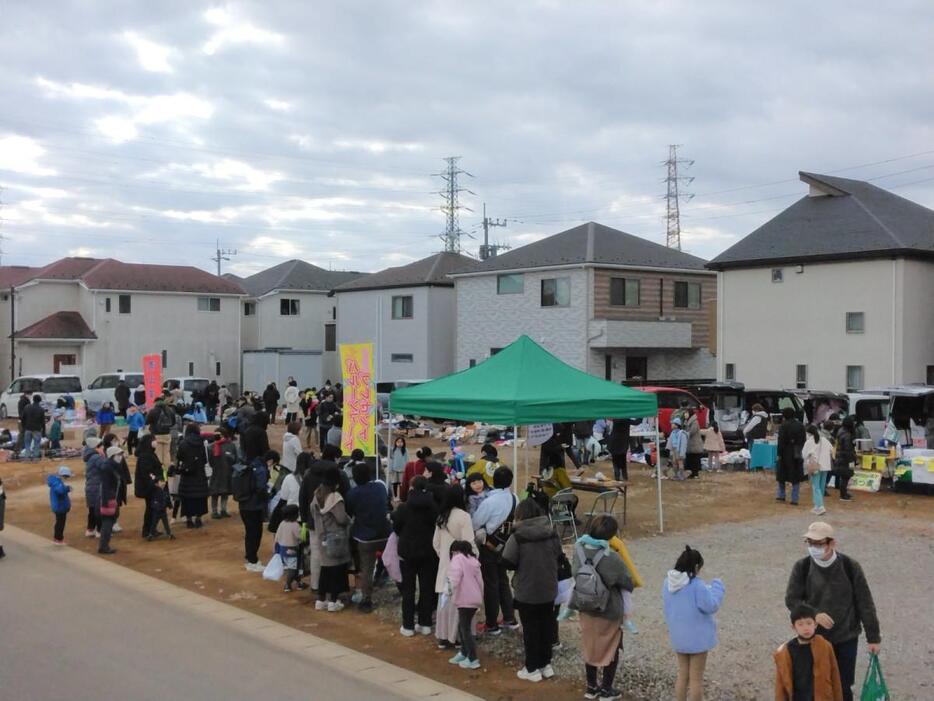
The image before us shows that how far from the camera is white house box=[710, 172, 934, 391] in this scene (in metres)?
26.5

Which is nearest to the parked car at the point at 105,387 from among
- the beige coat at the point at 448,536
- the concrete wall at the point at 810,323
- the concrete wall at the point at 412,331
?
the concrete wall at the point at 412,331

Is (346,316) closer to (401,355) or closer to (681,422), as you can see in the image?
(401,355)

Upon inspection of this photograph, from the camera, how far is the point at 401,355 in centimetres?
3981

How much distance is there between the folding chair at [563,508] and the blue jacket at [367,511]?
3.34m

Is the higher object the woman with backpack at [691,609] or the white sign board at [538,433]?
the white sign board at [538,433]

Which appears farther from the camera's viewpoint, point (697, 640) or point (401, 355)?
point (401, 355)

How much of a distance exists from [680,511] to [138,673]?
10236 millimetres

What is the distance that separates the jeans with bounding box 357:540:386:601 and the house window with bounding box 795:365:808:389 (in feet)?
73.2

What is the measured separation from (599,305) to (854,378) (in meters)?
9.24

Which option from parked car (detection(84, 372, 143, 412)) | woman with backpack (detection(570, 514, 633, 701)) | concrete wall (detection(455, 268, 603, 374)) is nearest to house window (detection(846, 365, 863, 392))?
concrete wall (detection(455, 268, 603, 374))

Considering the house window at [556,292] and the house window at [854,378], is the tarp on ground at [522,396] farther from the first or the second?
the house window at [556,292]

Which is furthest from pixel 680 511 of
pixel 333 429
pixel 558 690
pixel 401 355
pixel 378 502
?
pixel 401 355

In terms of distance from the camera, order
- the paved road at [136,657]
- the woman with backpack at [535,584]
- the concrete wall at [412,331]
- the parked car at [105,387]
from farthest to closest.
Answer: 1. the concrete wall at [412,331]
2. the parked car at [105,387]
3. the woman with backpack at [535,584]
4. the paved road at [136,657]

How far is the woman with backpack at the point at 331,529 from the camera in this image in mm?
9367
